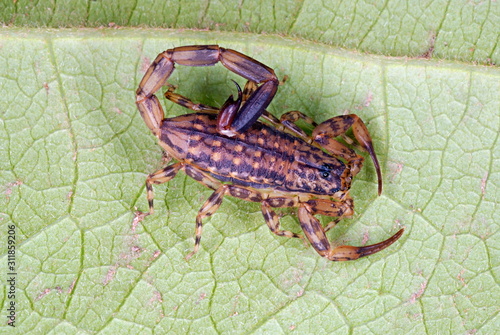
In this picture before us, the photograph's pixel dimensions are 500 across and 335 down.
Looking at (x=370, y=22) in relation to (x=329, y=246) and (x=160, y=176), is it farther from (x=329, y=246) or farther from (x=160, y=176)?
(x=160, y=176)

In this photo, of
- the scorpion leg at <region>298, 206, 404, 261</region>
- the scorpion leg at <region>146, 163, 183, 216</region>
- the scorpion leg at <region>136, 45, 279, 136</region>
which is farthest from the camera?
the scorpion leg at <region>298, 206, 404, 261</region>

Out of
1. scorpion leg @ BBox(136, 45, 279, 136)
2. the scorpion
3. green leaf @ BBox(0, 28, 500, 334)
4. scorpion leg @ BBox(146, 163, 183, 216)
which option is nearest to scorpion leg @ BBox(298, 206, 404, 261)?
the scorpion

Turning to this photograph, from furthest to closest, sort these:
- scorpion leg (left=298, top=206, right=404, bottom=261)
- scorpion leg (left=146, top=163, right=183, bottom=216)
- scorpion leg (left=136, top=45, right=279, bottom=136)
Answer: scorpion leg (left=298, top=206, right=404, bottom=261)
scorpion leg (left=146, top=163, right=183, bottom=216)
scorpion leg (left=136, top=45, right=279, bottom=136)

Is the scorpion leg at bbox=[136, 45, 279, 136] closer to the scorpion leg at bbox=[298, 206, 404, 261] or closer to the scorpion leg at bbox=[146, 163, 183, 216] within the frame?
the scorpion leg at bbox=[146, 163, 183, 216]

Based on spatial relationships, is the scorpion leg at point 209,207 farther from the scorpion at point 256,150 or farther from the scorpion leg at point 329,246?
the scorpion leg at point 329,246

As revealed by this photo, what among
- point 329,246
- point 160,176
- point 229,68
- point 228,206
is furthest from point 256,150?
point 329,246

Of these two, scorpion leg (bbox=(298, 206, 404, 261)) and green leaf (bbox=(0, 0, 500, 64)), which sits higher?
green leaf (bbox=(0, 0, 500, 64))

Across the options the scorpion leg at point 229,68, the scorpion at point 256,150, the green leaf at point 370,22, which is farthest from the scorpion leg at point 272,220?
the green leaf at point 370,22

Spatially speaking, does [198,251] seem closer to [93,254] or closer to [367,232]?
[93,254]
